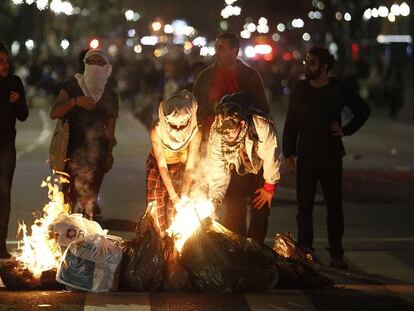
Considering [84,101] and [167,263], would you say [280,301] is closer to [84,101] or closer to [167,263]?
[167,263]

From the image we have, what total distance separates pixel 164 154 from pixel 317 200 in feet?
20.5

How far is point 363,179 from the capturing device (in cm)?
1725

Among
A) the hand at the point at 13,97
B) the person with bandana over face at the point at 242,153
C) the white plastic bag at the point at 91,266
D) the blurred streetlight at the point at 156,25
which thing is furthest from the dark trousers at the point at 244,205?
the blurred streetlight at the point at 156,25

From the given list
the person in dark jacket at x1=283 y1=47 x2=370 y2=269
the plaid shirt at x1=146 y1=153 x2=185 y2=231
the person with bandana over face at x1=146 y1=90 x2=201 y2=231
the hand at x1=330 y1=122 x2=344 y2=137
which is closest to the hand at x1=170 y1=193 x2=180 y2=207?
the person with bandana over face at x1=146 y1=90 x2=201 y2=231

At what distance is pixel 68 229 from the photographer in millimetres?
8812

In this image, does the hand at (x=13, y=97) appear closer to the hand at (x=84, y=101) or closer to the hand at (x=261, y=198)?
the hand at (x=84, y=101)

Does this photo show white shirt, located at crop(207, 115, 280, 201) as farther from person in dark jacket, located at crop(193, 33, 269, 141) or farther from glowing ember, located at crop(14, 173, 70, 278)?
glowing ember, located at crop(14, 173, 70, 278)

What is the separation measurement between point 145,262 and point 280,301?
0.98 m

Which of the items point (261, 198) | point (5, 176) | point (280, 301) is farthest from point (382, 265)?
point (5, 176)

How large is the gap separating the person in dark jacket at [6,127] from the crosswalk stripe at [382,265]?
3007mm

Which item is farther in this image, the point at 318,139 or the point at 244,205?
the point at 318,139

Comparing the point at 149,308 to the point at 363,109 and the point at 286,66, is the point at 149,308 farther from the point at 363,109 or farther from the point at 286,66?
the point at 286,66

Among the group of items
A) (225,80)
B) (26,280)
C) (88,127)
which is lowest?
(26,280)

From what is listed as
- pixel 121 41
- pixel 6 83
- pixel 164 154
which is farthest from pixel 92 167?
pixel 121 41
